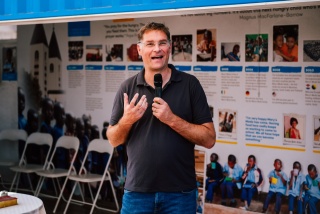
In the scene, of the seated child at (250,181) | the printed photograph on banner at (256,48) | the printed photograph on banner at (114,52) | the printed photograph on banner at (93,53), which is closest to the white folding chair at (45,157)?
the printed photograph on banner at (93,53)

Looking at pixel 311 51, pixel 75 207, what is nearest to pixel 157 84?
pixel 311 51

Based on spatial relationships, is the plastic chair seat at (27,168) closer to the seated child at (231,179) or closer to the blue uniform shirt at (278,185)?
the seated child at (231,179)

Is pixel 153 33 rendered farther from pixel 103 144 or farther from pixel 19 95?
pixel 19 95

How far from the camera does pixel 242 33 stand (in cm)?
625

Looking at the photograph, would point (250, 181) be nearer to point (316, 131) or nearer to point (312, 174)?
point (312, 174)

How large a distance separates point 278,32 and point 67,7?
223 centimetres

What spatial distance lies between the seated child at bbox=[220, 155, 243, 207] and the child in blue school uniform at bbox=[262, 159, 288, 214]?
1.33 ft

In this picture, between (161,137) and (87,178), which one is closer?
(161,137)

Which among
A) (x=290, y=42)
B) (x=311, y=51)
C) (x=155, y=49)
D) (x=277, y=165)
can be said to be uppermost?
(x=290, y=42)

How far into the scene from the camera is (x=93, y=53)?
791 centimetres

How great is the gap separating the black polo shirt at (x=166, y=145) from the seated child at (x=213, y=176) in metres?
2.98

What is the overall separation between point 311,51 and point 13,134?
16.4ft

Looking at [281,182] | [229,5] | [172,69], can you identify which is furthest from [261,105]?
[172,69]

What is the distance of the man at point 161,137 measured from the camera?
3.53 m
